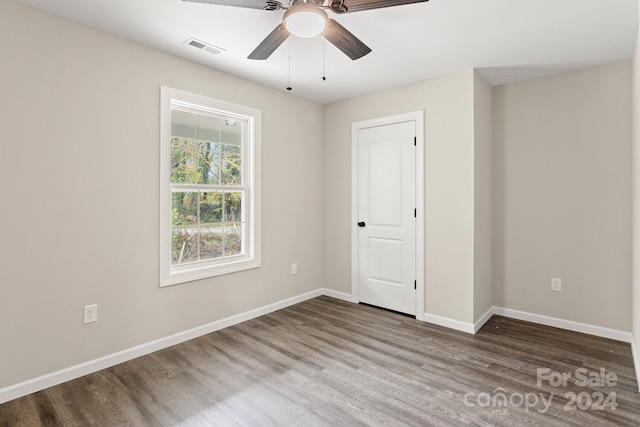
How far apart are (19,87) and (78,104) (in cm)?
32

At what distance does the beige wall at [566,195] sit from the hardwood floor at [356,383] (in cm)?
43

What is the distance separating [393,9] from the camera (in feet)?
7.24

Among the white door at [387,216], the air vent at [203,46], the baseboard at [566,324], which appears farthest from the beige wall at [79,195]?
the baseboard at [566,324]

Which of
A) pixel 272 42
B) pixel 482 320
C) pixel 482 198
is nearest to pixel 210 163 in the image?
pixel 272 42

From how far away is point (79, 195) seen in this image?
7.85 ft

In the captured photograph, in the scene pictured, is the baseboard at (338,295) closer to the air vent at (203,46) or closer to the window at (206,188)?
the window at (206,188)

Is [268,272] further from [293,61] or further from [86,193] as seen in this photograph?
[293,61]

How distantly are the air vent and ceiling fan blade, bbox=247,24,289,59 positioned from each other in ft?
2.12

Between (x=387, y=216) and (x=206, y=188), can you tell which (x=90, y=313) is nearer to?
(x=206, y=188)

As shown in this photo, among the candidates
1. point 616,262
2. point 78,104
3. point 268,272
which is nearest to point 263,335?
point 268,272

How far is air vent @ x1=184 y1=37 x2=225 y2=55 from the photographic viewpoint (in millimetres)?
2637

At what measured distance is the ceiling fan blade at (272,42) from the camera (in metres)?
2.03

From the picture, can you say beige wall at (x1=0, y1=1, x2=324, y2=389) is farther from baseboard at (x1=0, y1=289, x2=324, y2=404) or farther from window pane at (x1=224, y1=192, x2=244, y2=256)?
window pane at (x1=224, y1=192, x2=244, y2=256)

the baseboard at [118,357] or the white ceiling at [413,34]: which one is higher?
the white ceiling at [413,34]
